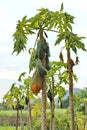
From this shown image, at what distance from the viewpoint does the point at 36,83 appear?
7.19m

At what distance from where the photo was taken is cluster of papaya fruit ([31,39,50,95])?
23.4 ft

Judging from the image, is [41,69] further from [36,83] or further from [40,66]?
[36,83]

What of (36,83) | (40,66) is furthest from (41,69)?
(36,83)

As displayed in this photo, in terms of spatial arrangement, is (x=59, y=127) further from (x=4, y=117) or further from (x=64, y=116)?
(x=4, y=117)

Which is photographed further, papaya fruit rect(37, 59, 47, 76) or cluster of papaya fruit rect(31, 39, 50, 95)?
papaya fruit rect(37, 59, 47, 76)

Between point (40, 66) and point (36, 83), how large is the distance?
442mm

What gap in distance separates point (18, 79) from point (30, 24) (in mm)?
12432

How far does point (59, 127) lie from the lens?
1491 inches

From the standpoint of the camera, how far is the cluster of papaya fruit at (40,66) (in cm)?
714

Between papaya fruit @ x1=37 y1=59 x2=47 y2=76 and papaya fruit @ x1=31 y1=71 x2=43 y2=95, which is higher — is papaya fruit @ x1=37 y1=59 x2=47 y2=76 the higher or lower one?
the higher one

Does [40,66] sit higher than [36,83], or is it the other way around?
[40,66]

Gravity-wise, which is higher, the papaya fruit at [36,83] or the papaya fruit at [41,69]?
the papaya fruit at [41,69]

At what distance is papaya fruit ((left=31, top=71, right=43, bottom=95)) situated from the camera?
707 centimetres

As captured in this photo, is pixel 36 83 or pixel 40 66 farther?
pixel 40 66
